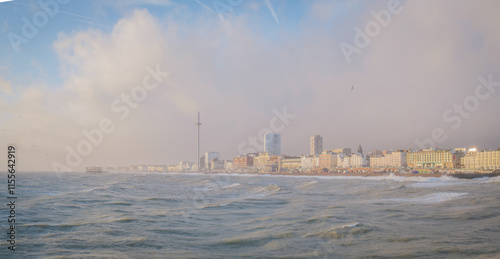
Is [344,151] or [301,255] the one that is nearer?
[301,255]

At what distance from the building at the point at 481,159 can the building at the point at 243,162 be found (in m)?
73.8

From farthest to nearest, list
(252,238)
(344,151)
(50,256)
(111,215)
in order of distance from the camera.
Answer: (344,151), (111,215), (252,238), (50,256)

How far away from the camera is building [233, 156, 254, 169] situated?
424ft

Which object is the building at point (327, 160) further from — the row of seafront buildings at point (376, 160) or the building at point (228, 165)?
the building at point (228, 165)

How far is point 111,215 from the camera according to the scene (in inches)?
432

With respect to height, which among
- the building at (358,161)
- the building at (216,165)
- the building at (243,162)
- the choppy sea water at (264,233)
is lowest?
the building at (216,165)

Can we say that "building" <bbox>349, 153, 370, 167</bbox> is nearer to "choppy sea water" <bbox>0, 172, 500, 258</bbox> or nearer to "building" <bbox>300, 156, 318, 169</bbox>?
"building" <bbox>300, 156, 318, 169</bbox>

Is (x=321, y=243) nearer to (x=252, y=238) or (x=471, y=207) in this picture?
(x=252, y=238)

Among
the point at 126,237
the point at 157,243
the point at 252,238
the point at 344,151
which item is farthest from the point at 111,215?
the point at 344,151

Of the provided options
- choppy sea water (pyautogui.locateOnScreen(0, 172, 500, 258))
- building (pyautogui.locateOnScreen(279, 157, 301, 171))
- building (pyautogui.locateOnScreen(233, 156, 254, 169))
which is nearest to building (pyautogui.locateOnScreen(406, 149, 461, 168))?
building (pyautogui.locateOnScreen(279, 157, 301, 171))

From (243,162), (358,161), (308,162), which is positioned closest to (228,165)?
(243,162)

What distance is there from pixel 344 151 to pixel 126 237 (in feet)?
363

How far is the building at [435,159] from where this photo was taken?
69.4 m

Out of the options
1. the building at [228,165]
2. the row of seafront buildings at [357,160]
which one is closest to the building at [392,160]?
the row of seafront buildings at [357,160]
